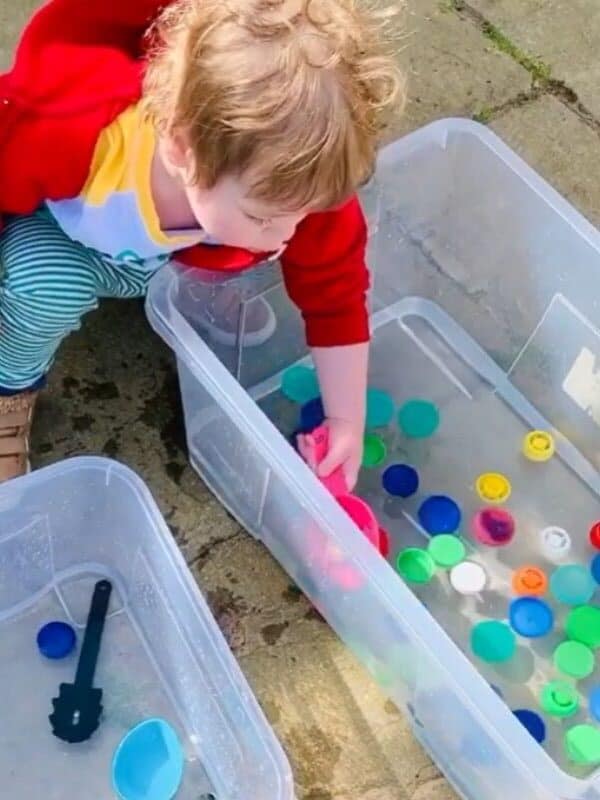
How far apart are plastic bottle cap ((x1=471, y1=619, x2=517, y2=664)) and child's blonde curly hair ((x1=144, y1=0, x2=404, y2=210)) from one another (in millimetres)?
403

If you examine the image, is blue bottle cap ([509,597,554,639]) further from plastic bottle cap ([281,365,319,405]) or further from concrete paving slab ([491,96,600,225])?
concrete paving slab ([491,96,600,225])

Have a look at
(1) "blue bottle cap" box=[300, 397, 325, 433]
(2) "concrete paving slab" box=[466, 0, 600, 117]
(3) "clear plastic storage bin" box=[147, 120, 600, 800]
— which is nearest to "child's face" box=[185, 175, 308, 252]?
(3) "clear plastic storage bin" box=[147, 120, 600, 800]

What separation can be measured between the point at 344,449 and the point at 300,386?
132 millimetres

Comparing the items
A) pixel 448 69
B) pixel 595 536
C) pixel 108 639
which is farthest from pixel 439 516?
pixel 448 69

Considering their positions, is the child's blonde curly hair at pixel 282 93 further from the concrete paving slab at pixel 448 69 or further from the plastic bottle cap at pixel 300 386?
the concrete paving slab at pixel 448 69

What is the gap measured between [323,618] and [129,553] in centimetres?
16

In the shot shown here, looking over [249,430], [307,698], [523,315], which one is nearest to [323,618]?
[307,698]

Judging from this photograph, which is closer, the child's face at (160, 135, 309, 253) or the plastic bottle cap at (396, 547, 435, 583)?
the child's face at (160, 135, 309, 253)

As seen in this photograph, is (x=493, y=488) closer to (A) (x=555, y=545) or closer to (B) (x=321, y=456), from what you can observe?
(A) (x=555, y=545)

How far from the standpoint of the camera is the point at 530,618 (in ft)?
3.50

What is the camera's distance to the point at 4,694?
101 cm

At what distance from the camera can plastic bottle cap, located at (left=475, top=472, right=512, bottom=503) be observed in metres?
1.14

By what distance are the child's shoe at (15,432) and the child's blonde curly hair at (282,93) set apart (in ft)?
1.06

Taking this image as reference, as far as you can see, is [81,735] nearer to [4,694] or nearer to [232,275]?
[4,694]
